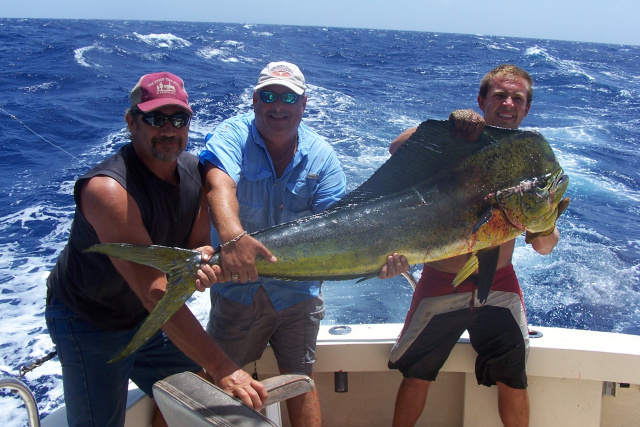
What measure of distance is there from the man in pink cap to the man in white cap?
9.8 inches

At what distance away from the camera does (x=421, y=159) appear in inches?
78.4

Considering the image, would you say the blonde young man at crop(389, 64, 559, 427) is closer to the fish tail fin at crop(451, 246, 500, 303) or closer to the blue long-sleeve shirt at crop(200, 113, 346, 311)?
the fish tail fin at crop(451, 246, 500, 303)

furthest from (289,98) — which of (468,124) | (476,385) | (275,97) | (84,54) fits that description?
(84,54)

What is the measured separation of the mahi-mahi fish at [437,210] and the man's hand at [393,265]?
23 mm

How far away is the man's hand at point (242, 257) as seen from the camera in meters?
1.71

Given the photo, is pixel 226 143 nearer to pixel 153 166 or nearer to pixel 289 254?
pixel 153 166

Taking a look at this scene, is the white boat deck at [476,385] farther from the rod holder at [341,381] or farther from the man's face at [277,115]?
the man's face at [277,115]

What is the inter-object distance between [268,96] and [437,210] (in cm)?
86

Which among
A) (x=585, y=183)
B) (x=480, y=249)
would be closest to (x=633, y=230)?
(x=585, y=183)

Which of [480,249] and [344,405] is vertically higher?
[480,249]

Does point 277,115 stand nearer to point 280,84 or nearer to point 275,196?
point 280,84

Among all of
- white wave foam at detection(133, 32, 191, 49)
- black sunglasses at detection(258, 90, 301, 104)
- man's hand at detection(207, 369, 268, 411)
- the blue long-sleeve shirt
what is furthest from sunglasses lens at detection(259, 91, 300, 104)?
white wave foam at detection(133, 32, 191, 49)

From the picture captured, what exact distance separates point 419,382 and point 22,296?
159 inches

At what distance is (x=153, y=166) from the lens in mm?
1845
